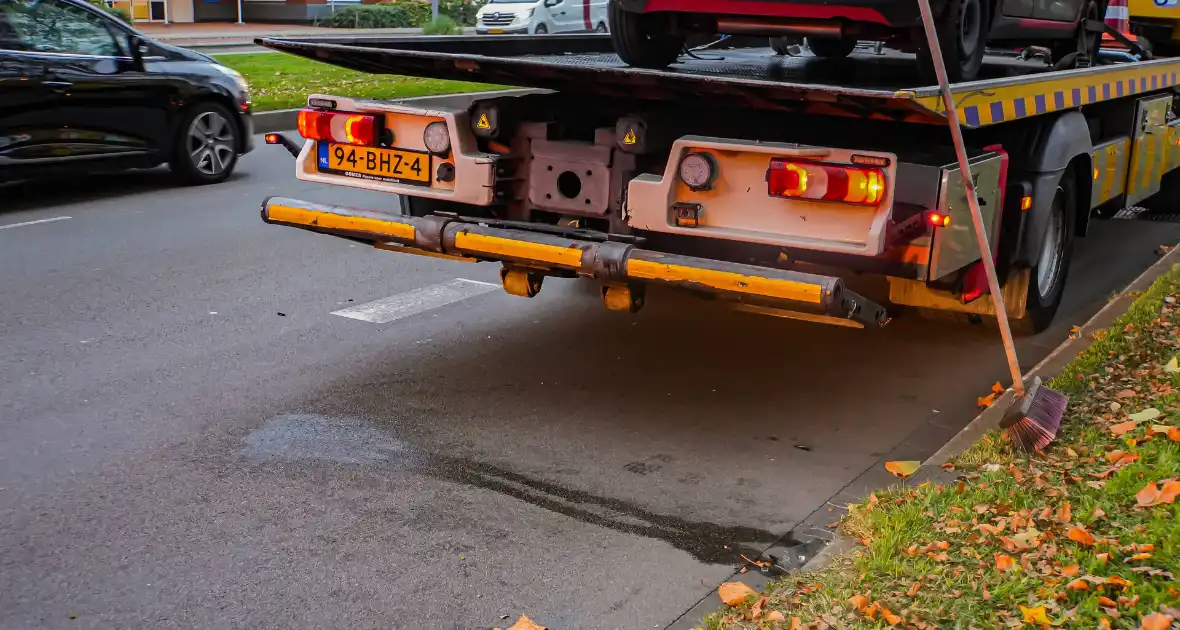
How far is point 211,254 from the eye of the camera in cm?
871

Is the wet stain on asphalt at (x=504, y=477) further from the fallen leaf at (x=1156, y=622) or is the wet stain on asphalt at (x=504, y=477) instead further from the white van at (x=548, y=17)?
the white van at (x=548, y=17)

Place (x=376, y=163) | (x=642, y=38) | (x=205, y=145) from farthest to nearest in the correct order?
(x=205, y=145)
(x=642, y=38)
(x=376, y=163)

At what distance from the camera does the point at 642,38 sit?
722cm

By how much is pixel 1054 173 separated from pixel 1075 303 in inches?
74.0

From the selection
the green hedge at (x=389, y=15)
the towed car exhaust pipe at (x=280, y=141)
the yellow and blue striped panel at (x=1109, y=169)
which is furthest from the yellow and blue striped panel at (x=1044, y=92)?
the green hedge at (x=389, y=15)

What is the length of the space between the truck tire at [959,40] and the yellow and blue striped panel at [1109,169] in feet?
2.95

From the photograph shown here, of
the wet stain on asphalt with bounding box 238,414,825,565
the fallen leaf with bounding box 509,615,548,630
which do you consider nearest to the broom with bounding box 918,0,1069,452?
the wet stain on asphalt with bounding box 238,414,825,565

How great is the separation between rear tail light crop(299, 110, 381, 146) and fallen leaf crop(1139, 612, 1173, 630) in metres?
3.85

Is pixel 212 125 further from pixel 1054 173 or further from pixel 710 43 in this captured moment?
pixel 1054 173

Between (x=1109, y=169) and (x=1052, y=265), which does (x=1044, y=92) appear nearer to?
(x=1052, y=265)

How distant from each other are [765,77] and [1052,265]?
1.97 meters

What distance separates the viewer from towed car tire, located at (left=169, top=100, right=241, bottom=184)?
11289 millimetres

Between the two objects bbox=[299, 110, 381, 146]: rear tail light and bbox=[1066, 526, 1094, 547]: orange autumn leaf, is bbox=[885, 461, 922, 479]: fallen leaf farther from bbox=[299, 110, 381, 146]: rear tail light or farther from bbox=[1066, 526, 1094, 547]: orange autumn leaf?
bbox=[299, 110, 381, 146]: rear tail light

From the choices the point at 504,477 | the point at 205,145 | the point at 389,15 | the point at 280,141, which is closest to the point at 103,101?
the point at 205,145
